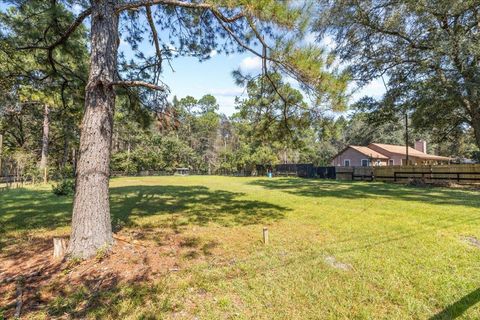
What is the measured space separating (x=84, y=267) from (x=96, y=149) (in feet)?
5.09

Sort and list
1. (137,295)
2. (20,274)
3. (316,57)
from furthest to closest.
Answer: (316,57) < (20,274) < (137,295)

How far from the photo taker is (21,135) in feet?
74.0

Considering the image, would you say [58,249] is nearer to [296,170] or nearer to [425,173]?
[425,173]

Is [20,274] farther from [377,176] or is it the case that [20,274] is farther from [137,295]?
[377,176]

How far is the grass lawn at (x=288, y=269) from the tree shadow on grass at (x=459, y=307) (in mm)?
10

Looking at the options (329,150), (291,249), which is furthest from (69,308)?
(329,150)

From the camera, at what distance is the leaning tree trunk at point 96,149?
11.6ft

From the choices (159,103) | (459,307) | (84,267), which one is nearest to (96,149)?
(84,267)

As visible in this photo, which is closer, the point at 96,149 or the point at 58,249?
the point at 58,249

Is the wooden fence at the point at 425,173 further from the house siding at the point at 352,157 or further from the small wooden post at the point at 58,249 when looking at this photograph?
the small wooden post at the point at 58,249

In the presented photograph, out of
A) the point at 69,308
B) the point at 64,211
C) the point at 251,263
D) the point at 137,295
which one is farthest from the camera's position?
the point at 64,211

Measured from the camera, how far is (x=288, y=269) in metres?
3.35

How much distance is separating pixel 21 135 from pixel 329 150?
39.0 m

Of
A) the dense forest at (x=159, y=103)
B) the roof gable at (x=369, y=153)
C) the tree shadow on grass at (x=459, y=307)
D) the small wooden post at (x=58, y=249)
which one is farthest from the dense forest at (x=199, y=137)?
the roof gable at (x=369, y=153)
